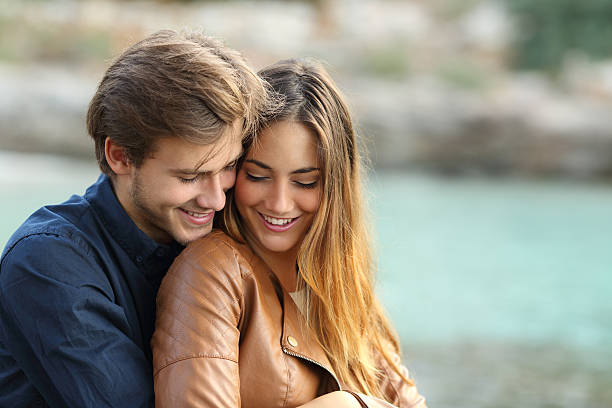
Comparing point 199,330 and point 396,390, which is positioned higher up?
point 199,330

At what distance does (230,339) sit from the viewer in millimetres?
1642

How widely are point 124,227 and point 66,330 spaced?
0.33 meters

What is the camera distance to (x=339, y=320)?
1.97m

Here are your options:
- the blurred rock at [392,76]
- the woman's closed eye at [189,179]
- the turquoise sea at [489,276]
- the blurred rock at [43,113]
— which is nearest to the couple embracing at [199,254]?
the woman's closed eye at [189,179]

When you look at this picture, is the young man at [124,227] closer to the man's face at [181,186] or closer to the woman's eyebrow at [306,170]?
the man's face at [181,186]

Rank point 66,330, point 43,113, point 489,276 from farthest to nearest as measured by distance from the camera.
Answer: point 43,113, point 489,276, point 66,330

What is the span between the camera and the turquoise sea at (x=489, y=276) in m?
4.52

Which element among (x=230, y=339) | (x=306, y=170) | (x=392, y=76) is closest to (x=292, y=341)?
(x=230, y=339)

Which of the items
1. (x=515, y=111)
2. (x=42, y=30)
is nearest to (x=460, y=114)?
(x=515, y=111)

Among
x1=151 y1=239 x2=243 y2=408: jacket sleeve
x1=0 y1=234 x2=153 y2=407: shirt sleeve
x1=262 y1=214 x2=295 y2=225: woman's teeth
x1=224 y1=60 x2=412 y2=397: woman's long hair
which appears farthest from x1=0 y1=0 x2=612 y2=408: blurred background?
x1=0 y1=234 x2=153 y2=407: shirt sleeve

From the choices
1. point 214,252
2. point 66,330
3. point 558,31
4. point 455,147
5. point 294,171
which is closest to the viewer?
point 66,330

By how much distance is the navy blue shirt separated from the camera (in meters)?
1.52

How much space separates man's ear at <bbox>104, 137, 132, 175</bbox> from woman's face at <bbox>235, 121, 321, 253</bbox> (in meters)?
0.27

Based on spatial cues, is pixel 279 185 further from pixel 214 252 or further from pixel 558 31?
pixel 558 31
